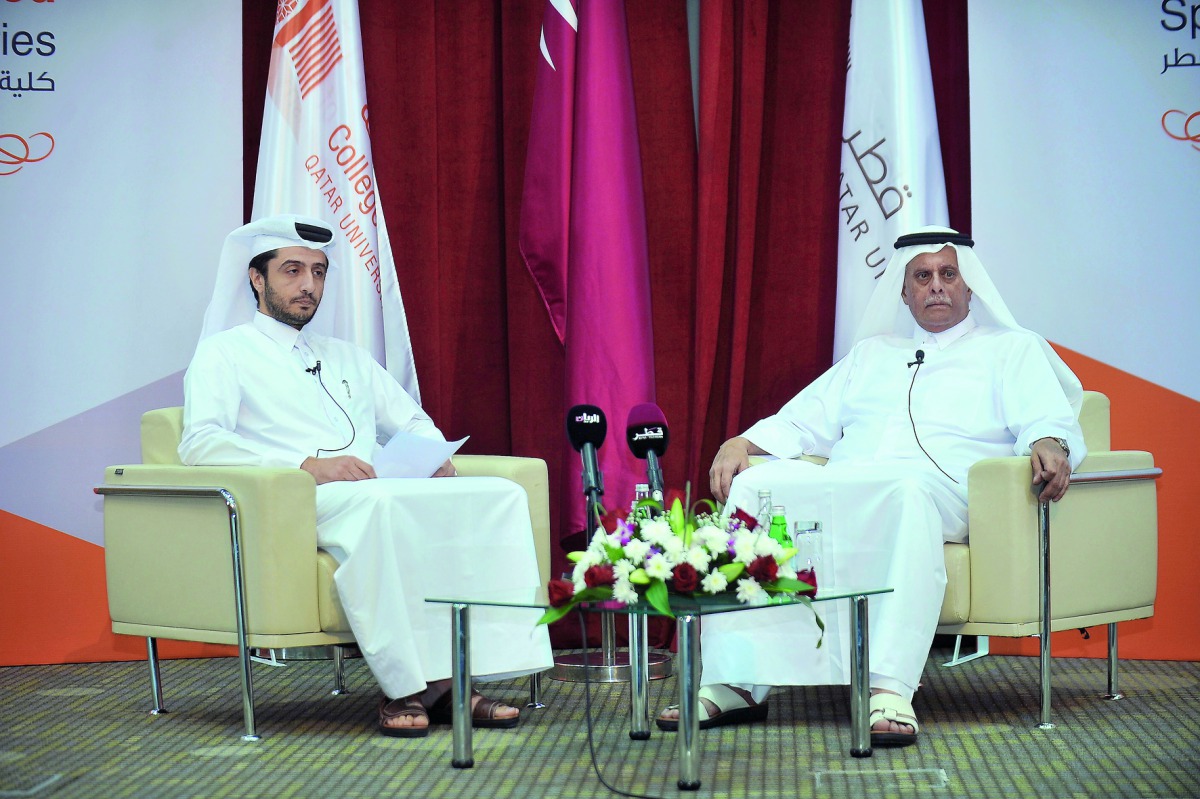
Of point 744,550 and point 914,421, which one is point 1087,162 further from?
point 744,550

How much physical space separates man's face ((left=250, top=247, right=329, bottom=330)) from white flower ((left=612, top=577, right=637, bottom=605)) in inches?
73.9

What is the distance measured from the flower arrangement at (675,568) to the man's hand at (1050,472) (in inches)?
36.1

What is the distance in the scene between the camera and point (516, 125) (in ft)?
16.4

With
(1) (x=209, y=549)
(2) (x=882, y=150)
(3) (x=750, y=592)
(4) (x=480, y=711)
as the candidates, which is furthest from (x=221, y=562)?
(2) (x=882, y=150)

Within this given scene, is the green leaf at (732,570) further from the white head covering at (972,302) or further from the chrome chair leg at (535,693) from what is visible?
the white head covering at (972,302)

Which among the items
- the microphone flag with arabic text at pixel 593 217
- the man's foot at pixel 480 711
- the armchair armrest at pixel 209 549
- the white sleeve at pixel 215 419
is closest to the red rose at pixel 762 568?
the man's foot at pixel 480 711

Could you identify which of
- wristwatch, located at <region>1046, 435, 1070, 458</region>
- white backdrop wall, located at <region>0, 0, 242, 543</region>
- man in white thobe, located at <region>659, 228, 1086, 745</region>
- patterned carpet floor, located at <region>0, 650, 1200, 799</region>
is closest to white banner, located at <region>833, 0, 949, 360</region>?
man in white thobe, located at <region>659, 228, 1086, 745</region>

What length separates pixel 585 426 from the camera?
3.70 metres

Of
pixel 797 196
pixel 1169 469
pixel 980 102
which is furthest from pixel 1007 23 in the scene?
pixel 1169 469

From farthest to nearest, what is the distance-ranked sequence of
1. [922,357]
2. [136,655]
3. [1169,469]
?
[136,655], [1169,469], [922,357]

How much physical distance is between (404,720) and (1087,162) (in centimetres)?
287

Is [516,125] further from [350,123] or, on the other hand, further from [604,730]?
[604,730]

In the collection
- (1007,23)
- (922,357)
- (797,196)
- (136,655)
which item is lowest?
(136,655)

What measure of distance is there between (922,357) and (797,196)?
1069mm
